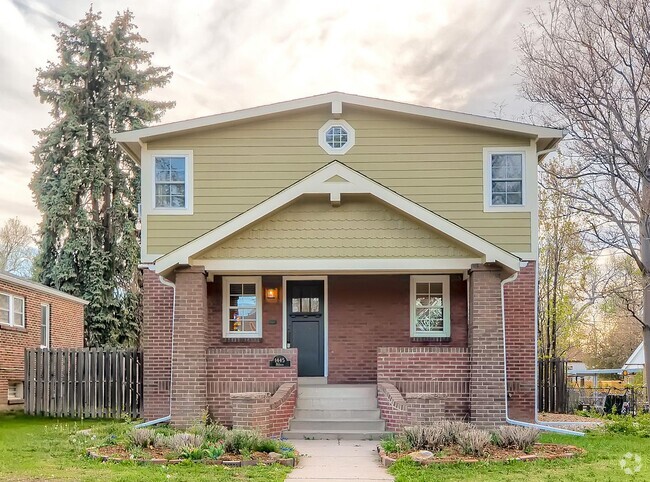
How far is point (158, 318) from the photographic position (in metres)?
14.3

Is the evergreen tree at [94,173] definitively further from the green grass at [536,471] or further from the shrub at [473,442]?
the green grass at [536,471]

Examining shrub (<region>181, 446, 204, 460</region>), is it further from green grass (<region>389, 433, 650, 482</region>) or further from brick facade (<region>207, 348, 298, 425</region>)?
brick facade (<region>207, 348, 298, 425</region>)

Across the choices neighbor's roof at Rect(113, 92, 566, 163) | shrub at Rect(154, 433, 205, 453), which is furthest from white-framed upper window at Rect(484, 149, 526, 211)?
shrub at Rect(154, 433, 205, 453)

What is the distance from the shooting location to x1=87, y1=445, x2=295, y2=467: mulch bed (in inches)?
352

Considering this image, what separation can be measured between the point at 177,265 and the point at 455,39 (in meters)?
10.3

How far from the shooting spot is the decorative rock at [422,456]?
909 centimetres

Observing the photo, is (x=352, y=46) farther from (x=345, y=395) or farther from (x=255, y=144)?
(x=345, y=395)

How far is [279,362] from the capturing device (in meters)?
13.0

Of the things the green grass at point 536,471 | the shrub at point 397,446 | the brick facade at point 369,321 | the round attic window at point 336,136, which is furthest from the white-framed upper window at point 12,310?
the green grass at point 536,471

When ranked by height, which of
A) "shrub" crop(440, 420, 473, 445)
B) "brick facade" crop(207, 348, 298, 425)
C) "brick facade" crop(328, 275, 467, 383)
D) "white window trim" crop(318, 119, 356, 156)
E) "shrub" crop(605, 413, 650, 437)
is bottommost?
"shrub" crop(605, 413, 650, 437)

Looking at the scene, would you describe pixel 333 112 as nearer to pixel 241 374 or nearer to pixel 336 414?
pixel 241 374

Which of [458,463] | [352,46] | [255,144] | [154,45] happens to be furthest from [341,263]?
[154,45]

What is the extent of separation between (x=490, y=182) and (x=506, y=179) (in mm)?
344

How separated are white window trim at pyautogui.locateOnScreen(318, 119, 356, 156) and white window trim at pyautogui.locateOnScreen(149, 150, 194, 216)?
2750 millimetres
